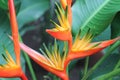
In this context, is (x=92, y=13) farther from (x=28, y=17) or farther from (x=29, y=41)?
(x=29, y=41)

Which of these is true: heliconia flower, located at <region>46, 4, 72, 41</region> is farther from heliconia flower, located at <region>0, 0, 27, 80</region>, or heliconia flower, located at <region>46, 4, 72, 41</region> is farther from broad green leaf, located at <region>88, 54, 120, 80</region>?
broad green leaf, located at <region>88, 54, 120, 80</region>

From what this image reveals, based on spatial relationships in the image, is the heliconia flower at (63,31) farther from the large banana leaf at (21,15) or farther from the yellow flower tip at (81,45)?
the large banana leaf at (21,15)

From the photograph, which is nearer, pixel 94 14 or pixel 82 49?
pixel 82 49

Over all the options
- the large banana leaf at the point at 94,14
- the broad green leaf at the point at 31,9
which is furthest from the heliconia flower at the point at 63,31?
the broad green leaf at the point at 31,9

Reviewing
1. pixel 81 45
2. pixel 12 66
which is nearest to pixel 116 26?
pixel 81 45

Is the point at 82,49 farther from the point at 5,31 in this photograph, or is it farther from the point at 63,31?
the point at 5,31

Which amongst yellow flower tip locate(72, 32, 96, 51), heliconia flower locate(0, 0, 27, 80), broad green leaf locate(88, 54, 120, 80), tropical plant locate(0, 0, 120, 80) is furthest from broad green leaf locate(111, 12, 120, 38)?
heliconia flower locate(0, 0, 27, 80)
